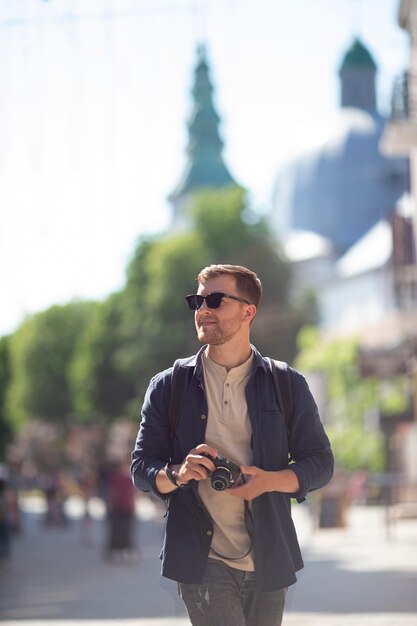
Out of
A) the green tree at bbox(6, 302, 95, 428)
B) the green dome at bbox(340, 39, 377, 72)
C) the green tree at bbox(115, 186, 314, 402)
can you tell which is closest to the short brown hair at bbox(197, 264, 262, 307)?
the green tree at bbox(115, 186, 314, 402)

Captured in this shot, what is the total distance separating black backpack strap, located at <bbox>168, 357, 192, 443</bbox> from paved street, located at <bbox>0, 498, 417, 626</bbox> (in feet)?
1.60

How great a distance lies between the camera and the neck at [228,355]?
5.06 m

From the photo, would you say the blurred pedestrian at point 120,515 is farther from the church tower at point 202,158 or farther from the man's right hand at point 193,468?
the church tower at point 202,158

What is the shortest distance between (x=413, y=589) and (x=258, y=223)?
59.3 meters

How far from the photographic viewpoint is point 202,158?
12562cm

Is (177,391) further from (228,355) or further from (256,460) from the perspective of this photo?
(256,460)

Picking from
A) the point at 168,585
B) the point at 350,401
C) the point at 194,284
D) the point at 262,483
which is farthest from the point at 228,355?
the point at 194,284

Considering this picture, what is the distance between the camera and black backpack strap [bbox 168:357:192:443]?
499 cm

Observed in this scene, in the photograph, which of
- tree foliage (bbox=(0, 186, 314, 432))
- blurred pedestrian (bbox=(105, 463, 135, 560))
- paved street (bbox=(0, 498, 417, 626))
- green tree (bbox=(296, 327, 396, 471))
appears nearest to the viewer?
paved street (bbox=(0, 498, 417, 626))

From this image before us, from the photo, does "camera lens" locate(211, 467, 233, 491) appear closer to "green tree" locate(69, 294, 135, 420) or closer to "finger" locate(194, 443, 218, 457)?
"finger" locate(194, 443, 218, 457)

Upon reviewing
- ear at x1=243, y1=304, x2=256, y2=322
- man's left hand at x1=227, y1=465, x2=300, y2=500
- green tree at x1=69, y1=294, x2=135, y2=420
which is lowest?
man's left hand at x1=227, y1=465, x2=300, y2=500

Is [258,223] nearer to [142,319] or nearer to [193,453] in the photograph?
[142,319]

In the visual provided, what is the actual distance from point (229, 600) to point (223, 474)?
42cm

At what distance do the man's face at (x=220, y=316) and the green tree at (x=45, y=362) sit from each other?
271 feet
